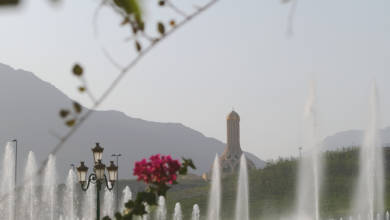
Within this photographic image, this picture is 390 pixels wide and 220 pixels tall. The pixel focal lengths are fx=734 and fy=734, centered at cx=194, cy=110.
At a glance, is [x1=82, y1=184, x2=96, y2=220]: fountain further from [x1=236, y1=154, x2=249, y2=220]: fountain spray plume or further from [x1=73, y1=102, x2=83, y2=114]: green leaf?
[x1=73, y1=102, x2=83, y2=114]: green leaf

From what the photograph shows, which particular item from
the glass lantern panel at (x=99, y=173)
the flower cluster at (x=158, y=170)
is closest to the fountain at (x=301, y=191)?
the glass lantern panel at (x=99, y=173)

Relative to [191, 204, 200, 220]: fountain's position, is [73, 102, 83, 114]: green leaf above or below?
below

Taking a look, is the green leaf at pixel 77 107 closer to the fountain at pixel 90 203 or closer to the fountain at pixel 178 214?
Result: the fountain at pixel 178 214

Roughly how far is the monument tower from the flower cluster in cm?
8453

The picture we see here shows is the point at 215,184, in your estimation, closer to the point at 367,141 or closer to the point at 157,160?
the point at 367,141

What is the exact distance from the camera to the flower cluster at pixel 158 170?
16.4 feet

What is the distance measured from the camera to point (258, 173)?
224 feet

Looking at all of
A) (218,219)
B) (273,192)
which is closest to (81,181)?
(218,219)

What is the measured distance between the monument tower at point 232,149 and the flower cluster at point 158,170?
3328 inches

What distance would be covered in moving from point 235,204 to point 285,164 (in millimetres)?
11055

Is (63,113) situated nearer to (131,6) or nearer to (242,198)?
(131,6)

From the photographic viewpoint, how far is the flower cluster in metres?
4.98

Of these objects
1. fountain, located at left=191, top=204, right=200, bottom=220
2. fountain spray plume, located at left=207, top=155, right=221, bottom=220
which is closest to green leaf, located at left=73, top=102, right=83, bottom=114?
fountain spray plume, located at left=207, top=155, right=221, bottom=220

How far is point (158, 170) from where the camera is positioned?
4.99 m
